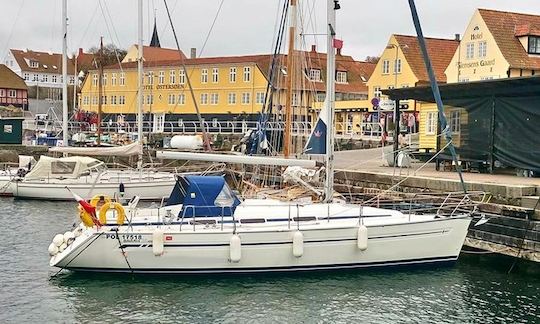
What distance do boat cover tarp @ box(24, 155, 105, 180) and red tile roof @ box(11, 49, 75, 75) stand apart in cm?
9440

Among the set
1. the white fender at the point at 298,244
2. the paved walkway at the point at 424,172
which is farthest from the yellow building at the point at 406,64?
the white fender at the point at 298,244

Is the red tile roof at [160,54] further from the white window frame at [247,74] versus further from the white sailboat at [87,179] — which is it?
the white sailboat at [87,179]

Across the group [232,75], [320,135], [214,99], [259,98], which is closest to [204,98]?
[214,99]

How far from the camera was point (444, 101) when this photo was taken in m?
30.5

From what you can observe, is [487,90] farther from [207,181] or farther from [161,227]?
[161,227]

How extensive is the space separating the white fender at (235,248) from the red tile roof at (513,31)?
117ft

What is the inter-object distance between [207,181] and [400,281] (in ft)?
19.2

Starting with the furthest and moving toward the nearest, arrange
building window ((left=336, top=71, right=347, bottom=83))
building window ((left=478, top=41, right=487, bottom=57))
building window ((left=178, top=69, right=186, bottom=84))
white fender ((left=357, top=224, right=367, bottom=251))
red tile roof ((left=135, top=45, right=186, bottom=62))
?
red tile roof ((left=135, top=45, right=186, bottom=62)) → building window ((left=336, top=71, right=347, bottom=83)) → building window ((left=178, top=69, right=186, bottom=84)) → building window ((left=478, top=41, right=487, bottom=57)) → white fender ((left=357, top=224, right=367, bottom=251))

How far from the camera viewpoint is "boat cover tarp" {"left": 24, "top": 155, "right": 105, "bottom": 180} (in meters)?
34.7

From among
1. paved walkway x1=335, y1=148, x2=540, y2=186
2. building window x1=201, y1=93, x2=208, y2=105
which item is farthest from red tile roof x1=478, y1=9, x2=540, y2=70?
building window x1=201, y1=93, x2=208, y2=105

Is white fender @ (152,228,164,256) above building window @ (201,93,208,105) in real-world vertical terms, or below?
below

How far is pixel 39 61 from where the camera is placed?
409 ft

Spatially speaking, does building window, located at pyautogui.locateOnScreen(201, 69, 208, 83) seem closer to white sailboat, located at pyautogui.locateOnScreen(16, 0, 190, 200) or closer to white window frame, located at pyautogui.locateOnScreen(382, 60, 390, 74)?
white window frame, located at pyautogui.locateOnScreen(382, 60, 390, 74)

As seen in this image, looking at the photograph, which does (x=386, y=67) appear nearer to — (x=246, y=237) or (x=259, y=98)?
(x=259, y=98)
